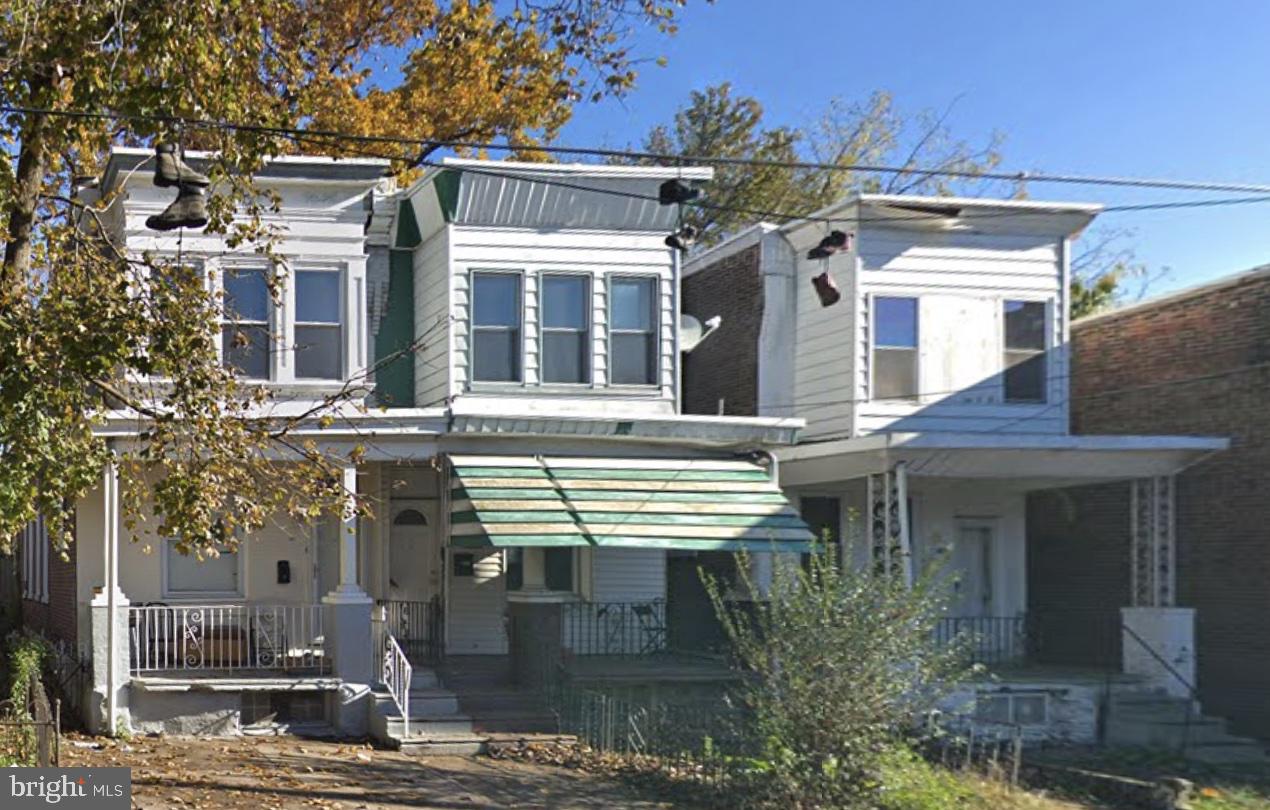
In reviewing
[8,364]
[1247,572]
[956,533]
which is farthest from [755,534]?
[8,364]

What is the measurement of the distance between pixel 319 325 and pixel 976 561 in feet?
33.2

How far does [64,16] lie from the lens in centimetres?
1109

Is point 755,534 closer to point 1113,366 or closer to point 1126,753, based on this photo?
point 1126,753

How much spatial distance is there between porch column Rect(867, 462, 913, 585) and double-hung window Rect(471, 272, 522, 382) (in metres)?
4.87

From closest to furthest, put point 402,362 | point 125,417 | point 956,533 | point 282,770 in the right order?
point 282,770 < point 125,417 < point 402,362 < point 956,533

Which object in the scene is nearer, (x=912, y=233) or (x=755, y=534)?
(x=755, y=534)

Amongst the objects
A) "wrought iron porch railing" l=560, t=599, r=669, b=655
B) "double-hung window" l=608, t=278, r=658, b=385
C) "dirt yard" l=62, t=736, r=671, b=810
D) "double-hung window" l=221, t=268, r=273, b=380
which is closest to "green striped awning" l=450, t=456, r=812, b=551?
"double-hung window" l=608, t=278, r=658, b=385

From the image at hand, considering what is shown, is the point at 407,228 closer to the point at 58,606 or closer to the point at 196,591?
the point at 196,591

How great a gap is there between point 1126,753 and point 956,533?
4.83 metres

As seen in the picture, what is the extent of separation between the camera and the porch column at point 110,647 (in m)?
16.7

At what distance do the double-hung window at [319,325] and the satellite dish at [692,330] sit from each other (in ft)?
15.1

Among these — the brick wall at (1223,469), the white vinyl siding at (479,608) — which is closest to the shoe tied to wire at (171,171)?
the white vinyl siding at (479,608)

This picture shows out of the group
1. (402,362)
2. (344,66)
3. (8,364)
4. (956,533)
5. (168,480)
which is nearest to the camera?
(8,364)

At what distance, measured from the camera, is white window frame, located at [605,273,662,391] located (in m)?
19.6
